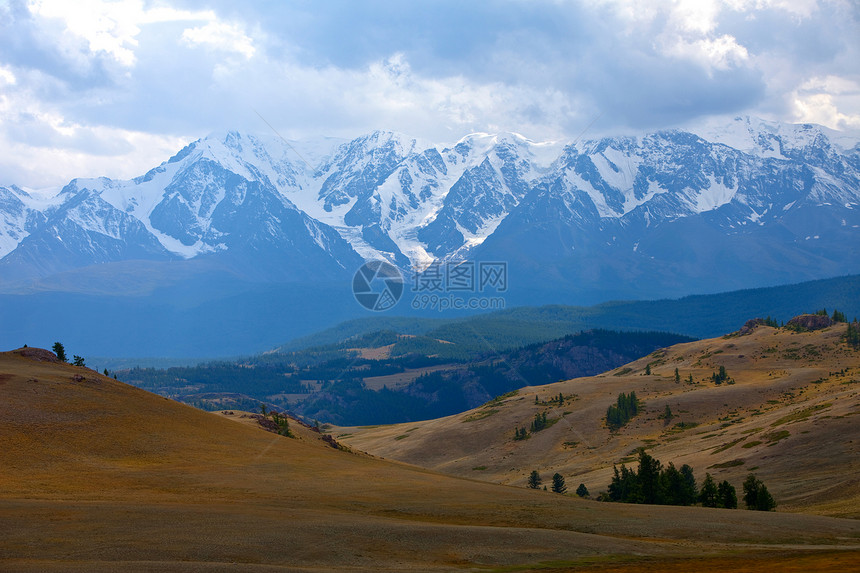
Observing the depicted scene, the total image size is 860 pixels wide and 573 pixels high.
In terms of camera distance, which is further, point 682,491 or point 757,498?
point 682,491

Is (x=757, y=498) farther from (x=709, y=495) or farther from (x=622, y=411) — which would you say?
(x=622, y=411)

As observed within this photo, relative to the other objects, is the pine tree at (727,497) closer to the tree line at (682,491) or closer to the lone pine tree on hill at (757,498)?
the tree line at (682,491)

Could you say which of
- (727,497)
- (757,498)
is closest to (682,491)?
(727,497)

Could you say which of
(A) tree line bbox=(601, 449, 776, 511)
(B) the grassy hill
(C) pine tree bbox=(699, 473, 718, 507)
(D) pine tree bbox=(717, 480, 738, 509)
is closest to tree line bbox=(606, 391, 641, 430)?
(B) the grassy hill

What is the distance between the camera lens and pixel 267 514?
61.3 metres

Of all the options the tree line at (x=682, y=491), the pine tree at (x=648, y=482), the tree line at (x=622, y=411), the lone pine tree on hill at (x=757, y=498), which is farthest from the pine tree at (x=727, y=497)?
the tree line at (x=622, y=411)

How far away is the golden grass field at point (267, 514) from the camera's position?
51.6m

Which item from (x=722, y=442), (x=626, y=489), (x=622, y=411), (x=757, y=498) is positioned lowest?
(x=626, y=489)

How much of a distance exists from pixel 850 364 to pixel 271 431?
144423 millimetres

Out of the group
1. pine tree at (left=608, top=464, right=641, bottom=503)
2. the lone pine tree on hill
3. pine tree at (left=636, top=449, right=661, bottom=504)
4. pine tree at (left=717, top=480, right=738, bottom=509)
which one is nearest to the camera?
the lone pine tree on hill

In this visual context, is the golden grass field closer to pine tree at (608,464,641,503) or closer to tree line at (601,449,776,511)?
tree line at (601,449,776,511)

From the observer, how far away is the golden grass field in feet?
169

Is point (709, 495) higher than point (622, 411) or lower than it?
lower

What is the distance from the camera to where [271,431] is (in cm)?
11012
